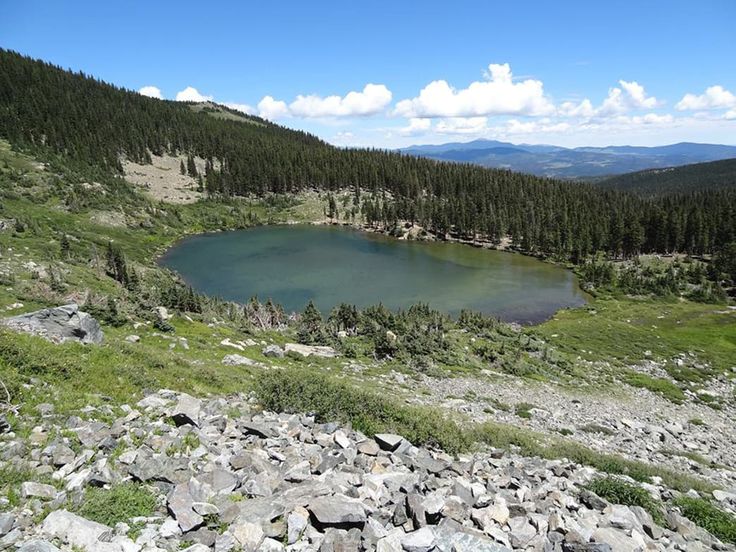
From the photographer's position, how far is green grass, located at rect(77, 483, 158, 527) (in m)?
8.43

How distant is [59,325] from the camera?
1986 cm

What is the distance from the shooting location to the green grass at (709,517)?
482 inches

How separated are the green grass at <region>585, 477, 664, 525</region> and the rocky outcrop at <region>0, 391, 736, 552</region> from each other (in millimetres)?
407

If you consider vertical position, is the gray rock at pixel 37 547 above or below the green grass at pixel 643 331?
above

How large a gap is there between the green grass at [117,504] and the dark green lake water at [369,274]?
1944 inches

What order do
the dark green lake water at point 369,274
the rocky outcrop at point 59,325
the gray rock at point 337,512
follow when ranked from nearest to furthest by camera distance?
the gray rock at point 337,512, the rocky outcrop at point 59,325, the dark green lake water at point 369,274

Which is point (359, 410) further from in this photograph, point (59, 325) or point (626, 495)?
point (59, 325)

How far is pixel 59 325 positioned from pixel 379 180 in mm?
161952

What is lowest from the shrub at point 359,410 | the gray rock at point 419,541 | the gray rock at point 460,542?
the shrub at point 359,410

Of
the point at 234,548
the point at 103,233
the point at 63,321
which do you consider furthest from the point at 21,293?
the point at 103,233

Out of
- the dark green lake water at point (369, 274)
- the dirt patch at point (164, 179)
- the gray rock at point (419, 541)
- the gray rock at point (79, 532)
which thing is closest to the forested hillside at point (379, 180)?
the dirt patch at point (164, 179)

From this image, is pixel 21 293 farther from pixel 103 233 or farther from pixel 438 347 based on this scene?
pixel 103 233

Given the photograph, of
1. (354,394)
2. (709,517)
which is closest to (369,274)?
(354,394)

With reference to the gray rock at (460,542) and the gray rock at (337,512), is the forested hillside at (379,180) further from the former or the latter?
the gray rock at (337,512)
